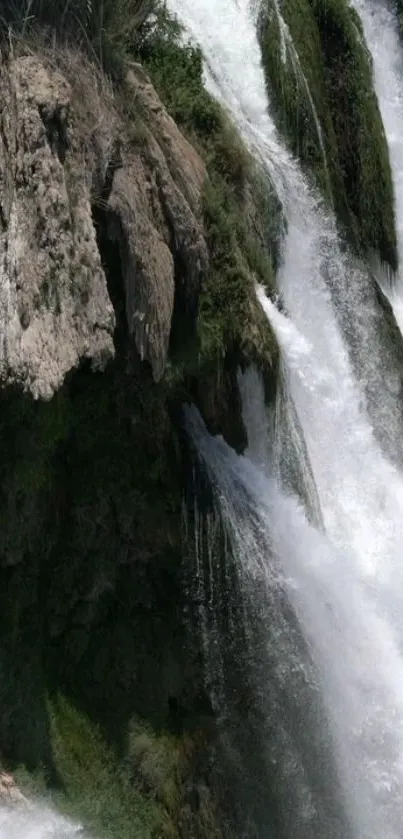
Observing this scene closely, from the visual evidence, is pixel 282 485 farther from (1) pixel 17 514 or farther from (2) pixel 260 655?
(1) pixel 17 514

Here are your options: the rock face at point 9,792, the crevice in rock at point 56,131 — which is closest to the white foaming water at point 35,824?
the rock face at point 9,792

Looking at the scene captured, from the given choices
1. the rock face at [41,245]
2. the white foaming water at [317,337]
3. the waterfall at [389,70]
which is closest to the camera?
the rock face at [41,245]

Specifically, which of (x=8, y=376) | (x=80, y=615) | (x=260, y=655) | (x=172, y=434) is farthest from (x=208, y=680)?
(x=8, y=376)

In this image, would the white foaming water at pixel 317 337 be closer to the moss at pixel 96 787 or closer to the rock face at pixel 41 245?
the rock face at pixel 41 245

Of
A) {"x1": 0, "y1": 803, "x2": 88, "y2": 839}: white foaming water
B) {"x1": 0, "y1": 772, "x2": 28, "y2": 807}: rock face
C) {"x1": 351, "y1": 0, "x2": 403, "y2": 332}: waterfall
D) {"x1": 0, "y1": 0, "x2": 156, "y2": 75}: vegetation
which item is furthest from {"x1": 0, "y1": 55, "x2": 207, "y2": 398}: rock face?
{"x1": 351, "y1": 0, "x2": 403, "y2": 332}: waterfall

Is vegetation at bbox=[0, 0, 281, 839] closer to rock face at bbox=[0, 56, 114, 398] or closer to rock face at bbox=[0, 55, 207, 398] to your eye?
rock face at bbox=[0, 55, 207, 398]

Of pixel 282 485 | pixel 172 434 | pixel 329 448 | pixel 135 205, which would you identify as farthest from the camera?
pixel 329 448
